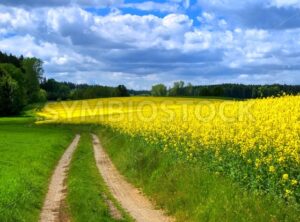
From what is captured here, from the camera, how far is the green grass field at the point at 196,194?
40.9 feet

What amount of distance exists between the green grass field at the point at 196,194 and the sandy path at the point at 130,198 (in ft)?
1.19

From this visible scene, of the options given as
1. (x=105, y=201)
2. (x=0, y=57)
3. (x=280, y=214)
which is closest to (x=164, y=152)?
(x=105, y=201)

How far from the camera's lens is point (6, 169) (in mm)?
26000

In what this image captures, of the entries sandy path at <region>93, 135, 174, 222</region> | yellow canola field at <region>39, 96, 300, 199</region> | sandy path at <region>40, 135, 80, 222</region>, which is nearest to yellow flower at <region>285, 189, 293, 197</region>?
yellow canola field at <region>39, 96, 300, 199</region>

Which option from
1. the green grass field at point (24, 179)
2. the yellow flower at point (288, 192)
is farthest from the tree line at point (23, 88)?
the yellow flower at point (288, 192)

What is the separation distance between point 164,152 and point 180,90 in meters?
129

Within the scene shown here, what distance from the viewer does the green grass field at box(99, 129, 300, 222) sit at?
40.9ft

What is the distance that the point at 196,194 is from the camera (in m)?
16.2

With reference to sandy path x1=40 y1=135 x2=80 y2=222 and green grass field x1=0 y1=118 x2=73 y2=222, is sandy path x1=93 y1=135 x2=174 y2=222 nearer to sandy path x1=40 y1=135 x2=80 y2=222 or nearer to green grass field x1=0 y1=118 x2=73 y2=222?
sandy path x1=40 y1=135 x2=80 y2=222

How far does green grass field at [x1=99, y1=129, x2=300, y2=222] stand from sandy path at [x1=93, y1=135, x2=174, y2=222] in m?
0.36

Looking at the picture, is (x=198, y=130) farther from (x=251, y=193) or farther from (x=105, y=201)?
(x=251, y=193)

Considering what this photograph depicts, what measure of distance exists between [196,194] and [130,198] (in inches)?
170

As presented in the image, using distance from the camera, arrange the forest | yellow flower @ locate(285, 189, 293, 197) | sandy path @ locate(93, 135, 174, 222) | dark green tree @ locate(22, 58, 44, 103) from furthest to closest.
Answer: dark green tree @ locate(22, 58, 44, 103)
the forest
sandy path @ locate(93, 135, 174, 222)
yellow flower @ locate(285, 189, 293, 197)

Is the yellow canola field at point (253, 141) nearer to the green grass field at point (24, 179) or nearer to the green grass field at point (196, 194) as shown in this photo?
the green grass field at point (196, 194)
